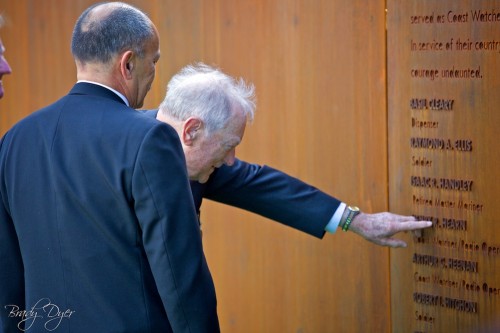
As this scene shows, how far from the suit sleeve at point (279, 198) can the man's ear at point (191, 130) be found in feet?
1.86

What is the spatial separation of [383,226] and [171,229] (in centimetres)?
151

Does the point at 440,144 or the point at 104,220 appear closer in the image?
the point at 104,220

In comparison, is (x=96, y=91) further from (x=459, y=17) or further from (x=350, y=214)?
(x=459, y=17)

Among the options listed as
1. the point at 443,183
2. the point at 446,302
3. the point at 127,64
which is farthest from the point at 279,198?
the point at 127,64

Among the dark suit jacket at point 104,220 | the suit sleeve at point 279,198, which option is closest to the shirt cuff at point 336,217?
the suit sleeve at point 279,198

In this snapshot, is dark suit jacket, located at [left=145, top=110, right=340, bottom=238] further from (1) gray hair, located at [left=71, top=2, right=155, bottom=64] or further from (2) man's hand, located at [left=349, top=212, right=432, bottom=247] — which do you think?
(1) gray hair, located at [left=71, top=2, right=155, bottom=64]

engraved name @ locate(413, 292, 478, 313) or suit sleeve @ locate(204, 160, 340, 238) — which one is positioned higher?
suit sleeve @ locate(204, 160, 340, 238)

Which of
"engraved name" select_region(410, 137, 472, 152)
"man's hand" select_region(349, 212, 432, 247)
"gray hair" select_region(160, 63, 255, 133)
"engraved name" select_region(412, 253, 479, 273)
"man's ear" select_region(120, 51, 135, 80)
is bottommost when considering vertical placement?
"engraved name" select_region(412, 253, 479, 273)

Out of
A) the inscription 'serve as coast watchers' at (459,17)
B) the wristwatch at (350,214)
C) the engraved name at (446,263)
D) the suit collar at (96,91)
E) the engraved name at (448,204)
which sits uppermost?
the inscription 'serve as coast watchers' at (459,17)

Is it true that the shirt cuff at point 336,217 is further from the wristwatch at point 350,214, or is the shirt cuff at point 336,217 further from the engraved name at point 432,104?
the engraved name at point 432,104

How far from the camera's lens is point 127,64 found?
3131mm

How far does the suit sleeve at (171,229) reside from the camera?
2.93 m

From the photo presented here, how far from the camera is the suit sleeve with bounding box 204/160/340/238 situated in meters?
4.22

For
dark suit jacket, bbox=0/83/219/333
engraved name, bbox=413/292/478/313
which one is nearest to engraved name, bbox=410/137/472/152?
engraved name, bbox=413/292/478/313
